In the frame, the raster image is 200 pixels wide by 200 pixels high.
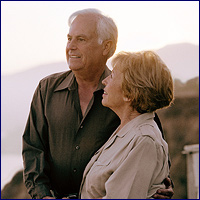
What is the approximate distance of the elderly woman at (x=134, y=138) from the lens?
63.6 inches

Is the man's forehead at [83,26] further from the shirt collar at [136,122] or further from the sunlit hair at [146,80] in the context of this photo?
the shirt collar at [136,122]

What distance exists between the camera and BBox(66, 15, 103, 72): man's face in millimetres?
2254

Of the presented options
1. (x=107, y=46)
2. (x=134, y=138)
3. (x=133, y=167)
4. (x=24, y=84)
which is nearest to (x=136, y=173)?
(x=133, y=167)

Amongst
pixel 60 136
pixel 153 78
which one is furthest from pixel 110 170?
pixel 60 136

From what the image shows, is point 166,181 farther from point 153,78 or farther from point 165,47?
point 165,47

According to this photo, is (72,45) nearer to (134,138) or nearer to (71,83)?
(71,83)

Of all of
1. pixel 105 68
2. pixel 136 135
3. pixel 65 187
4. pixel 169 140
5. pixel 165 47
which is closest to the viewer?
pixel 136 135

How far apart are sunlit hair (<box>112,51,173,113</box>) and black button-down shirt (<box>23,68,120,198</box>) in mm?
495

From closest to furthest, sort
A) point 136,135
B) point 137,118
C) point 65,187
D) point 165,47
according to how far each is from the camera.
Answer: point 136,135 < point 137,118 < point 65,187 < point 165,47

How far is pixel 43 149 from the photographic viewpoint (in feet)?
7.68

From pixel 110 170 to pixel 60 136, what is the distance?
66cm

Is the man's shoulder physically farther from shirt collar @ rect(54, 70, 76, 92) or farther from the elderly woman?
the elderly woman

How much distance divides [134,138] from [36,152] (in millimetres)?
868

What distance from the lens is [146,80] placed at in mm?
1741
